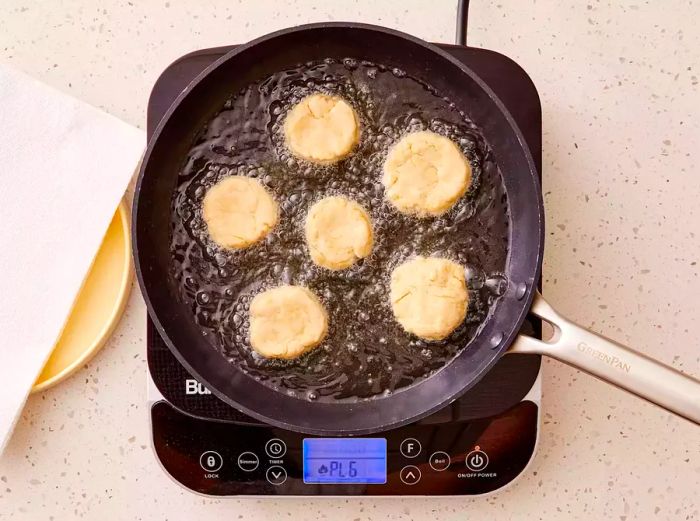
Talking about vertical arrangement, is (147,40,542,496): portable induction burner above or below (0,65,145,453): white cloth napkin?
below

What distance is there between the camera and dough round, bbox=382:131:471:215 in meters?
0.88

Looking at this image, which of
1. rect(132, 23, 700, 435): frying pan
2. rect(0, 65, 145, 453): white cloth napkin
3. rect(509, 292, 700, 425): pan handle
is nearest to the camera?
rect(509, 292, 700, 425): pan handle

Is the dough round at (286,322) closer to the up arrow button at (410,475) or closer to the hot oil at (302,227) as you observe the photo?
the hot oil at (302,227)

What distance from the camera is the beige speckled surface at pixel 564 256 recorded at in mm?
1005

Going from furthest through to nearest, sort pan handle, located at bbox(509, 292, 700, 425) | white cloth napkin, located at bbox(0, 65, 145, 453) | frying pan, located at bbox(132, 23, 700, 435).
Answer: white cloth napkin, located at bbox(0, 65, 145, 453) < frying pan, located at bbox(132, 23, 700, 435) < pan handle, located at bbox(509, 292, 700, 425)

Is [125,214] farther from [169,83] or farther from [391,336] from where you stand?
[391,336]

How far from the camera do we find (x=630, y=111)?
1.01 meters

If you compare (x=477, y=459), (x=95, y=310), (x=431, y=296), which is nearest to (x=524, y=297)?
(x=431, y=296)

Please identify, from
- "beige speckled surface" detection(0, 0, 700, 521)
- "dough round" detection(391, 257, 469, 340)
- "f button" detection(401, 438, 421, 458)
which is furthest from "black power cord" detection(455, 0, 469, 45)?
"f button" detection(401, 438, 421, 458)

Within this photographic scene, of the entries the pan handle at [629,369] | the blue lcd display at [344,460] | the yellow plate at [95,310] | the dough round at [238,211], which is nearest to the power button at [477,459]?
the blue lcd display at [344,460]

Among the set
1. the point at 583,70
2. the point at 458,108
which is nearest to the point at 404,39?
the point at 458,108

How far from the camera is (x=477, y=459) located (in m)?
0.94

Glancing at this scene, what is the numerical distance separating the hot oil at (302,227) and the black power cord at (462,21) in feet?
0.32

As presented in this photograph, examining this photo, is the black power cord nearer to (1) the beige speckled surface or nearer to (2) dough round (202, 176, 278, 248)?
(1) the beige speckled surface
